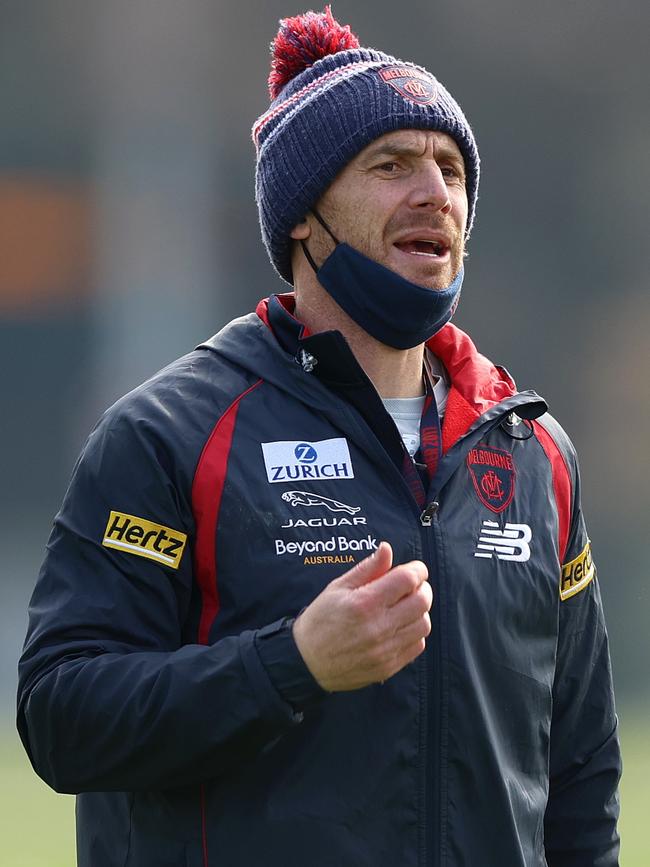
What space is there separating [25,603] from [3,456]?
0.46 meters

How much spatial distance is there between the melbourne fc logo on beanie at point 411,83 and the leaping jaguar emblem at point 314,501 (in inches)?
23.7

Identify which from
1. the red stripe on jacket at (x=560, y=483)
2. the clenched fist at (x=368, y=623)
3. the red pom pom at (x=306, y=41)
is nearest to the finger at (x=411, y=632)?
the clenched fist at (x=368, y=623)

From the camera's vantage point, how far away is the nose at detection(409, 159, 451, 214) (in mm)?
1806

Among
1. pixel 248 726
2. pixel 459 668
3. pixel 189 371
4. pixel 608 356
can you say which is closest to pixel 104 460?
pixel 189 371

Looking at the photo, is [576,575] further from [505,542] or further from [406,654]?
[406,654]

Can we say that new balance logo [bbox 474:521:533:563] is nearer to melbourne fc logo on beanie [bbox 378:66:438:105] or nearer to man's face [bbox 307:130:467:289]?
man's face [bbox 307:130:467:289]

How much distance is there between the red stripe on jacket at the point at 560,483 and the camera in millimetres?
1859

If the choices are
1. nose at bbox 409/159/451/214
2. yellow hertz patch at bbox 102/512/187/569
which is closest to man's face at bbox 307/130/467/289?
nose at bbox 409/159/451/214

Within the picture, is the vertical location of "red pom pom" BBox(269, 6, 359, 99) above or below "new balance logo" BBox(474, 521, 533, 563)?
above

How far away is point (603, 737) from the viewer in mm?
1937

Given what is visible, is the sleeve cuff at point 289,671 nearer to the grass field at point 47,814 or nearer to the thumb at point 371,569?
the thumb at point 371,569

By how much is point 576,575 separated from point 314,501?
47 cm

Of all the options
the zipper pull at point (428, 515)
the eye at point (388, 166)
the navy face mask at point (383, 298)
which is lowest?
the zipper pull at point (428, 515)

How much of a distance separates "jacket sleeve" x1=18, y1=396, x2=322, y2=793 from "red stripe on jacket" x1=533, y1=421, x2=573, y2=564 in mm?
547
